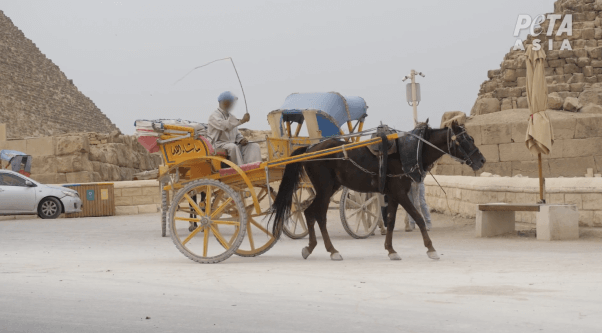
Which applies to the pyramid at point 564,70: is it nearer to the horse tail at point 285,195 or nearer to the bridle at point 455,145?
the bridle at point 455,145

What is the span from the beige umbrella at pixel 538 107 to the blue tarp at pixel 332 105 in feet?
10.3

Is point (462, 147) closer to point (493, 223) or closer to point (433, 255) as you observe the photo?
point (433, 255)

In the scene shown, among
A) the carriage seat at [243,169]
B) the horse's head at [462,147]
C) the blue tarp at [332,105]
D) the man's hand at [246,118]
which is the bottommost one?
the carriage seat at [243,169]

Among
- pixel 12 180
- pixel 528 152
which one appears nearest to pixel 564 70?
pixel 528 152

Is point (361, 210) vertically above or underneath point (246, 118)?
underneath

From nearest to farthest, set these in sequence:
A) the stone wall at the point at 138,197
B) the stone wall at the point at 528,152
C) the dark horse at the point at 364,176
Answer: the dark horse at the point at 364,176 < the stone wall at the point at 138,197 < the stone wall at the point at 528,152

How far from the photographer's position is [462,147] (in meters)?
8.81

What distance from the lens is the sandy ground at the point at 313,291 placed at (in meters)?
5.09

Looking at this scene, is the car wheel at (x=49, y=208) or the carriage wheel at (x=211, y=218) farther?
the car wheel at (x=49, y=208)

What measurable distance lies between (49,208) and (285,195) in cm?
1427

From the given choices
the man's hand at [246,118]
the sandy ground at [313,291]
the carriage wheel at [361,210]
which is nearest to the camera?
the sandy ground at [313,291]

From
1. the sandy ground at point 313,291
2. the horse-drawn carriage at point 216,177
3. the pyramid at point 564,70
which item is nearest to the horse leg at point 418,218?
the sandy ground at point 313,291

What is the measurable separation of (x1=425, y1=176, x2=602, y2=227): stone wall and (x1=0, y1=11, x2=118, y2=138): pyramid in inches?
2951

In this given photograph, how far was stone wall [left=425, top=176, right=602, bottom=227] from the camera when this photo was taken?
40.5 ft
